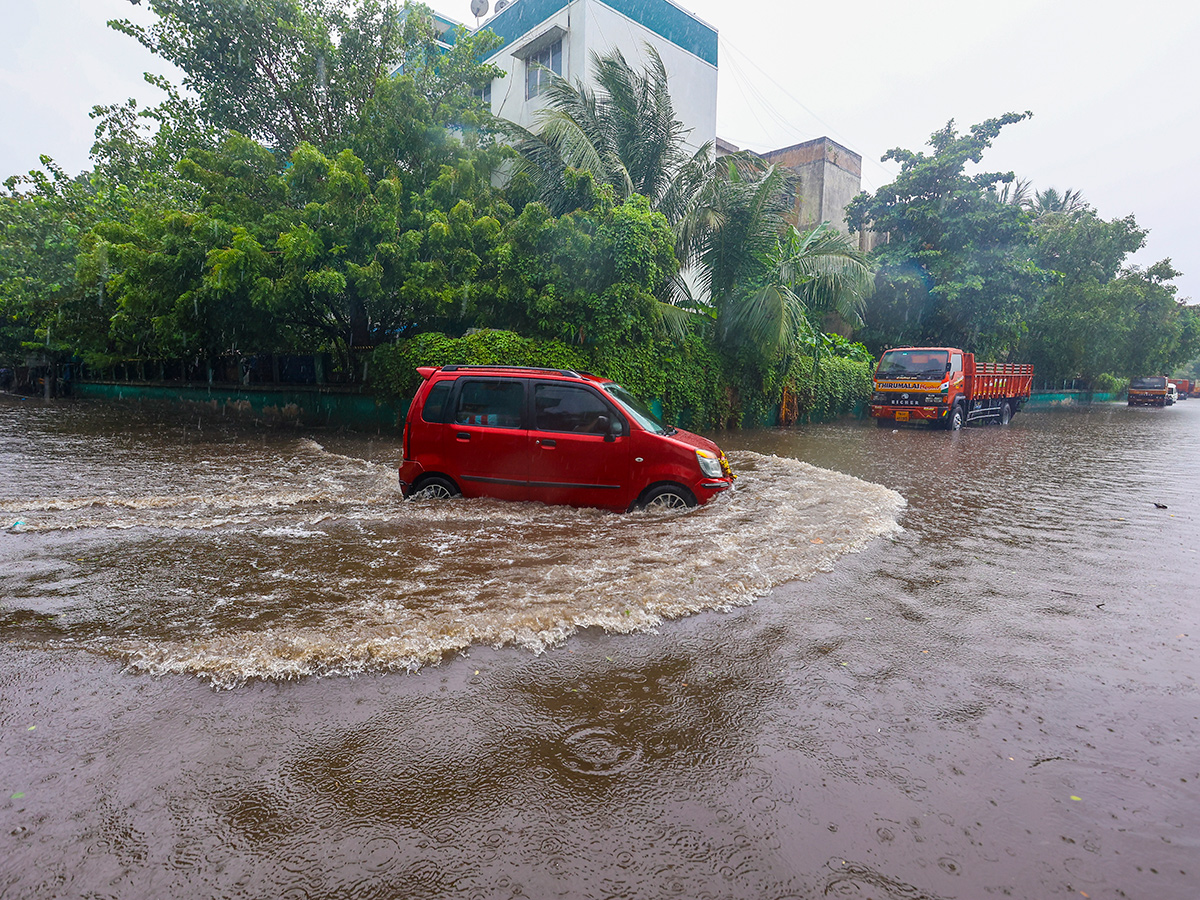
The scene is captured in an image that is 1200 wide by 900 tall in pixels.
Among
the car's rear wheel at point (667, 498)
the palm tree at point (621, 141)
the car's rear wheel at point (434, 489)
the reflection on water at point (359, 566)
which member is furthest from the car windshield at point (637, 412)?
the palm tree at point (621, 141)

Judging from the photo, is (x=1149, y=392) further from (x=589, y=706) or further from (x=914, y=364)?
(x=589, y=706)

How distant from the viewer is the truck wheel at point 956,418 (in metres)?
18.3

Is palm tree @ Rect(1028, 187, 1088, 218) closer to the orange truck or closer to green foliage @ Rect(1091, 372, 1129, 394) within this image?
green foliage @ Rect(1091, 372, 1129, 394)

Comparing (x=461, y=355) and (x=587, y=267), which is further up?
(x=587, y=267)

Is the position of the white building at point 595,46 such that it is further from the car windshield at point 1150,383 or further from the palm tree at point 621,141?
the car windshield at point 1150,383

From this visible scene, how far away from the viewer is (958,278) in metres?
25.8

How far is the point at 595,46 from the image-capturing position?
20016 millimetres

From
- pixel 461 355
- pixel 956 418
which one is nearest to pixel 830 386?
pixel 956 418

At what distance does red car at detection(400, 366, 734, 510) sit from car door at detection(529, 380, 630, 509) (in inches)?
0.4

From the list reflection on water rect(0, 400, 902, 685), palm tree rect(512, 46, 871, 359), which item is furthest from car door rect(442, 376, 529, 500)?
palm tree rect(512, 46, 871, 359)

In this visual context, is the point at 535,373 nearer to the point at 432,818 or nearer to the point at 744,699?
the point at 744,699

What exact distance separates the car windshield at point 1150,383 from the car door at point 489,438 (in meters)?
45.1

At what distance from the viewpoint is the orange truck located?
17844 mm

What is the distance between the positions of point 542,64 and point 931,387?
15.2 metres
